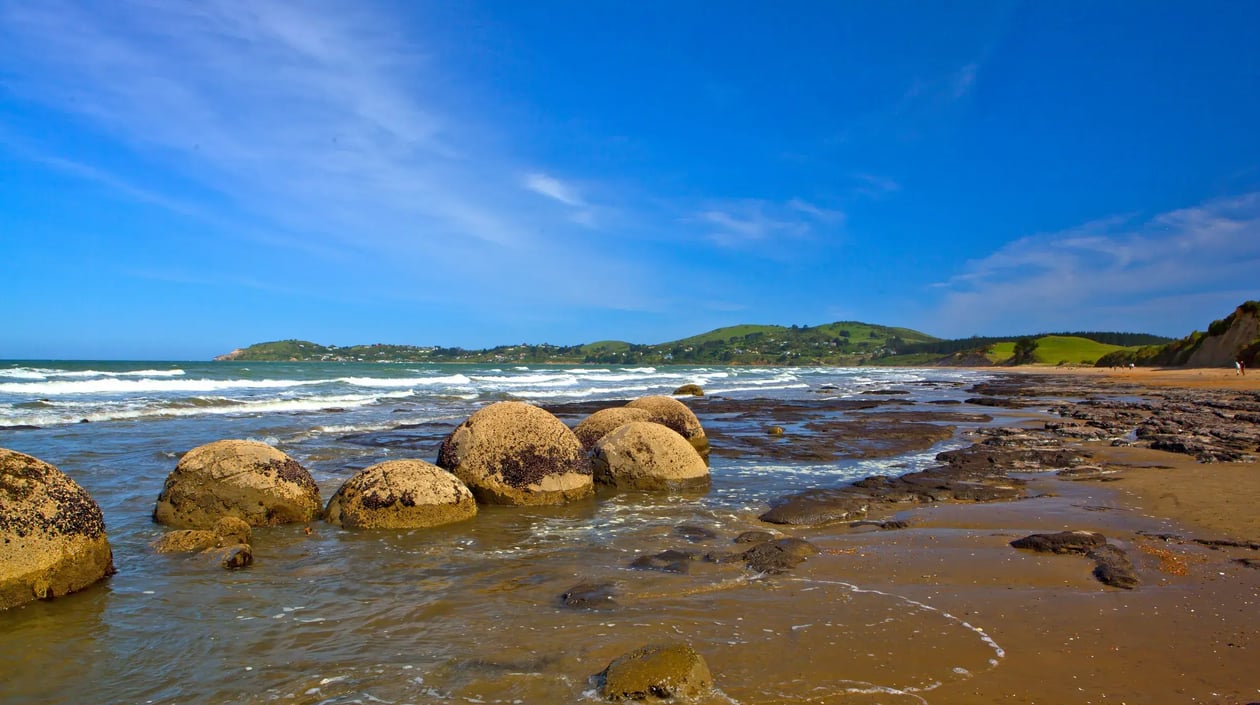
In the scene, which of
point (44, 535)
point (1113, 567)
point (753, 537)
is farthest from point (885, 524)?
point (44, 535)

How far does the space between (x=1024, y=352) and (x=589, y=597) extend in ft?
478

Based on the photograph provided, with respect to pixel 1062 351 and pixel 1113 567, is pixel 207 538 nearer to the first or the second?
pixel 1113 567

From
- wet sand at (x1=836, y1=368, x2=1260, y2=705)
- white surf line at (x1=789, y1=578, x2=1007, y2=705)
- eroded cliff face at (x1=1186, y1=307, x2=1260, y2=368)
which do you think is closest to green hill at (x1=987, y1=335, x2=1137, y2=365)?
eroded cliff face at (x1=1186, y1=307, x2=1260, y2=368)

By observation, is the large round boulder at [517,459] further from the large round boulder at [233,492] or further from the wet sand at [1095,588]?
the wet sand at [1095,588]

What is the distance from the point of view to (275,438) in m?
18.2

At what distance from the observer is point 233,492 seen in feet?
30.2

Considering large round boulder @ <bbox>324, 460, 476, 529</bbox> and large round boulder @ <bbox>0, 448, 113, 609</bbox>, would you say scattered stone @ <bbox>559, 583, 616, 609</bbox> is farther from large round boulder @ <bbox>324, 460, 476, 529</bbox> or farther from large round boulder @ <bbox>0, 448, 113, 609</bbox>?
large round boulder @ <bbox>0, 448, 113, 609</bbox>

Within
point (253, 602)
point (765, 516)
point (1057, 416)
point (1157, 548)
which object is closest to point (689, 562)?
point (765, 516)

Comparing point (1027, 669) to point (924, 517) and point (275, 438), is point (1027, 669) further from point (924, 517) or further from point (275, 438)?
point (275, 438)

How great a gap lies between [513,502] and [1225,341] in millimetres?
80131

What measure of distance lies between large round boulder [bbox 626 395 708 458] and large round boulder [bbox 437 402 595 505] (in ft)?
15.4

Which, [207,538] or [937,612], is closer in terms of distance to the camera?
[937,612]

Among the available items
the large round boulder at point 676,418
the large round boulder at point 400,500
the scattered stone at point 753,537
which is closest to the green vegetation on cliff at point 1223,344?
the large round boulder at point 676,418

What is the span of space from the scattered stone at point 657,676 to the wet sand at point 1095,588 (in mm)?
1304
